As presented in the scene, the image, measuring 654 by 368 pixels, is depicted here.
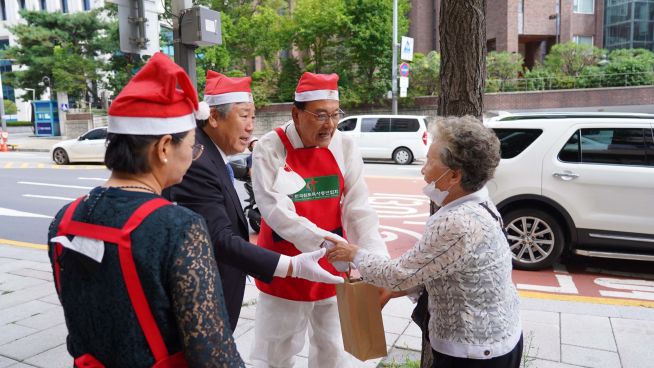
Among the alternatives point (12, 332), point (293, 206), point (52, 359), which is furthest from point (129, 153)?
point (12, 332)

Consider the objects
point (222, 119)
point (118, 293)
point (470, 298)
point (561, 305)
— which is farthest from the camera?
point (561, 305)

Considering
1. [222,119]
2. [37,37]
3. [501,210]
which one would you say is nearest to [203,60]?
[37,37]

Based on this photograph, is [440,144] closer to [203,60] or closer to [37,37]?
[203,60]

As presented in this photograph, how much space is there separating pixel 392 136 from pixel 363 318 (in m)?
15.4

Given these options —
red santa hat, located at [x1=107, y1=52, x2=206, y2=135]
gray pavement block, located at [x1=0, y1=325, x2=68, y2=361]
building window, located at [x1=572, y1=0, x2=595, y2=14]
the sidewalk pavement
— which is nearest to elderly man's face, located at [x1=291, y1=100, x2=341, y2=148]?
red santa hat, located at [x1=107, y1=52, x2=206, y2=135]

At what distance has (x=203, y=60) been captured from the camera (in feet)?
82.7

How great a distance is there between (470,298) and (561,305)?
10.9ft

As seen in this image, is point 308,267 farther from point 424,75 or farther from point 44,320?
point 424,75

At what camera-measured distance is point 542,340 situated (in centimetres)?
388

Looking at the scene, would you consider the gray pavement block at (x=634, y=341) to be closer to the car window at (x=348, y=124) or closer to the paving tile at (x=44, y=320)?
the paving tile at (x=44, y=320)

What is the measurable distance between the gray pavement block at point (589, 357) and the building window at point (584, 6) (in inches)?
1195

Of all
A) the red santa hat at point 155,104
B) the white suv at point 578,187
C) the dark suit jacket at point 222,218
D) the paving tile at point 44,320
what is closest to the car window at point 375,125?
the white suv at point 578,187

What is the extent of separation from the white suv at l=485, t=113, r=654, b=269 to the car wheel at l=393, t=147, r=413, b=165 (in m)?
11.1

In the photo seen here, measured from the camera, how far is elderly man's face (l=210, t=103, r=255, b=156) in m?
2.53
